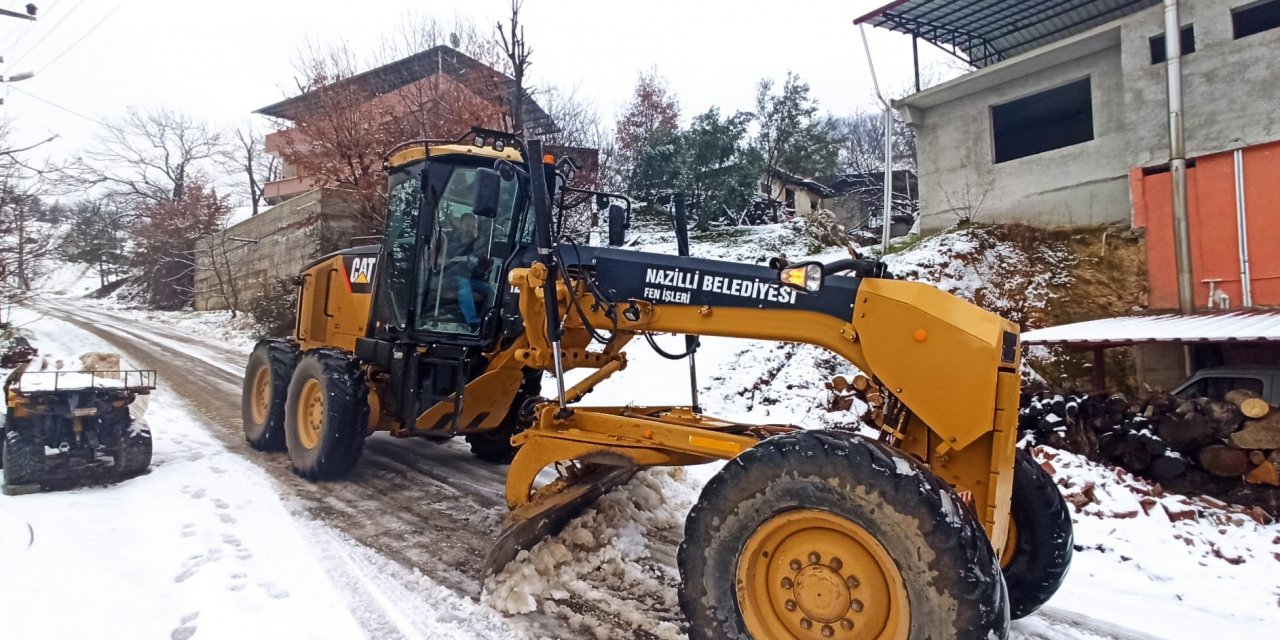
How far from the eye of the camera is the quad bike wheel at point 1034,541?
332 centimetres

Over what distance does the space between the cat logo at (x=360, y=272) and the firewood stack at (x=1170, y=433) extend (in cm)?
643

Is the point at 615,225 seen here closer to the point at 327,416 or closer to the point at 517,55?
the point at 327,416

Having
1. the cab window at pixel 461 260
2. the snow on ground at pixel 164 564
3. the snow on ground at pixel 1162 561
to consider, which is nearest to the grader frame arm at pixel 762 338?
the cab window at pixel 461 260

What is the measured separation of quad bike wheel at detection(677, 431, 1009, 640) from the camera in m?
2.36

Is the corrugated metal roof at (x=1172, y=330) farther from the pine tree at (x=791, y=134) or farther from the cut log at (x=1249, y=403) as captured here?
the pine tree at (x=791, y=134)

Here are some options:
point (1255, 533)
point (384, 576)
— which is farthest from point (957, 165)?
point (384, 576)

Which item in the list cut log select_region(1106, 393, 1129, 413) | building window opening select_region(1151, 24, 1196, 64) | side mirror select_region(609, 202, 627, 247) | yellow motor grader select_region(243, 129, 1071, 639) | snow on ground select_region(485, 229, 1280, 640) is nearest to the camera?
yellow motor grader select_region(243, 129, 1071, 639)

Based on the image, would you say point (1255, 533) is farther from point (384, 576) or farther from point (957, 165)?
point (957, 165)

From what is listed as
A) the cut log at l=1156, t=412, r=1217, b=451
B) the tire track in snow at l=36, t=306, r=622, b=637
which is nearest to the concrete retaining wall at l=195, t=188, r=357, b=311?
the tire track in snow at l=36, t=306, r=622, b=637

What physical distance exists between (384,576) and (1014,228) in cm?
1111

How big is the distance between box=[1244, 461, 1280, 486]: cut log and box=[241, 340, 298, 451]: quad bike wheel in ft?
27.5

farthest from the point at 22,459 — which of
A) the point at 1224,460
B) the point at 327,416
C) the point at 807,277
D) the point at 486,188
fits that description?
the point at 1224,460

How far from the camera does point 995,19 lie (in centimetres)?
1287

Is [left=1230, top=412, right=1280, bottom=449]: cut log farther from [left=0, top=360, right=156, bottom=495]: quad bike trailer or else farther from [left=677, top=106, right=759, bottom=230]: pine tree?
[left=677, top=106, right=759, bottom=230]: pine tree
